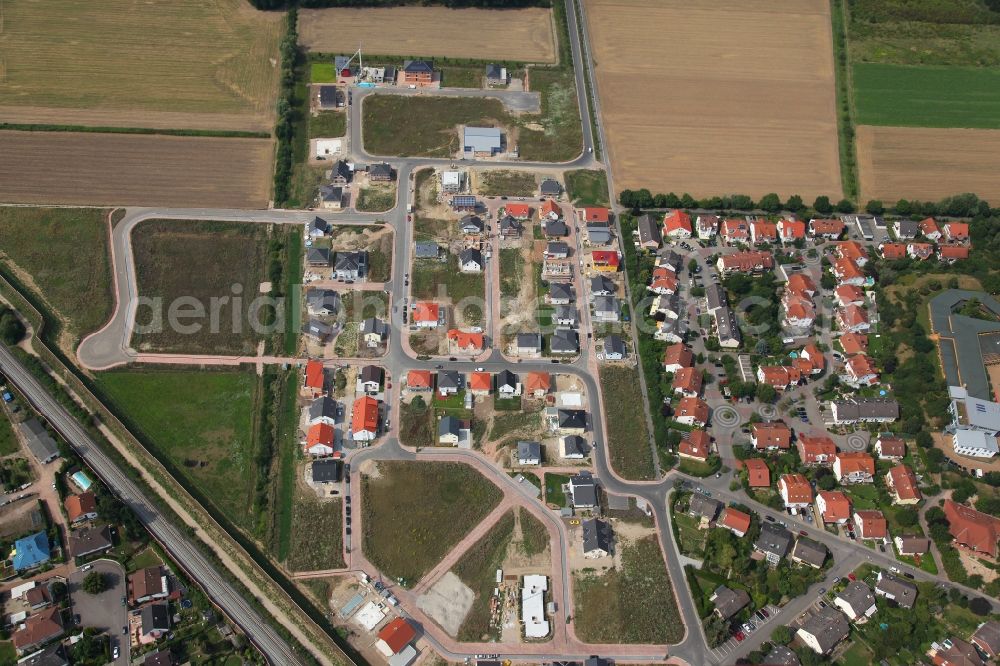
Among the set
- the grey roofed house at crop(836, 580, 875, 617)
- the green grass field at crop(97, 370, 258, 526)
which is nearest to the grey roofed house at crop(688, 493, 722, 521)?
the grey roofed house at crop(836, 580, 875, 617)

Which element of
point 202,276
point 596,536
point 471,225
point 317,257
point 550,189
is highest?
point 550,189

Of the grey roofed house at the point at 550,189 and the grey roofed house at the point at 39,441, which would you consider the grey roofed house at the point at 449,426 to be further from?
the grey roofed house at the point at 39,441

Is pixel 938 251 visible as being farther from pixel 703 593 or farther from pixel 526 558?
pixel 526 558

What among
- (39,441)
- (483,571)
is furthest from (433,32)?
(483,571)

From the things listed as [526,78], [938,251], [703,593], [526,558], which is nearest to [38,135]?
[526,78]

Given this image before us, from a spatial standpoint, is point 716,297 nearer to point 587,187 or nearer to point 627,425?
point 627,425

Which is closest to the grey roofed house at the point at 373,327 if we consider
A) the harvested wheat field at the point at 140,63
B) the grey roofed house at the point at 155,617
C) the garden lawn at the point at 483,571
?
the garden lawn at the point at 483,571
